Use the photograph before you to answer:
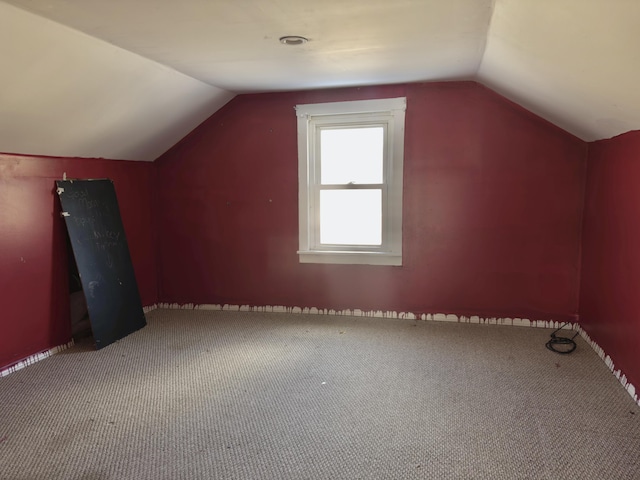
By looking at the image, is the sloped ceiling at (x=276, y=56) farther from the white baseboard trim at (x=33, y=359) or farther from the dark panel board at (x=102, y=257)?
the white baseboard trim at (x=33, y=359)

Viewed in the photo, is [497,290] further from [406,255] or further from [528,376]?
[528,376]

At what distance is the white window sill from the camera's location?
396 centimetres

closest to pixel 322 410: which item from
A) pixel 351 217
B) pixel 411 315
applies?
pixel 411 315

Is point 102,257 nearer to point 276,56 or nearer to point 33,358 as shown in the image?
point 33,358

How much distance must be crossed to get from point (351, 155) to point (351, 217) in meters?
0.55

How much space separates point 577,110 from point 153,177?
11.6ft

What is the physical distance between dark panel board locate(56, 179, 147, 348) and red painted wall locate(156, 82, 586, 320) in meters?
0.61

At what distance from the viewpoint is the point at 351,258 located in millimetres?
4035

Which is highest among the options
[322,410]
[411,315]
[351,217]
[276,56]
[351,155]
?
[276,56]

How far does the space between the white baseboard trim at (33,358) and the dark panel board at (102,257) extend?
252mm

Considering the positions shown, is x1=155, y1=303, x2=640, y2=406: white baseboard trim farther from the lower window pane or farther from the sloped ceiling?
the sloped ceiling

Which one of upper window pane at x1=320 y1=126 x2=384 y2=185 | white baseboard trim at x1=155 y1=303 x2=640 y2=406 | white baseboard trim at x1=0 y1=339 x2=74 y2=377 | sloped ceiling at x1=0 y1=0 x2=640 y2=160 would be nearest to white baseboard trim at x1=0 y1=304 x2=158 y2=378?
white baseboard trim at x1=0 y1=339 x2=74 y2=377

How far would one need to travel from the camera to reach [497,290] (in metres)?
3.79

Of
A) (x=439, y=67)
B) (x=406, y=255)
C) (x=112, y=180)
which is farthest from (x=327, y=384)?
(x=112, y=180)
